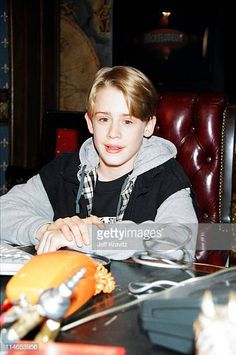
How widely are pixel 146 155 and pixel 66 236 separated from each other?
55 centimetres

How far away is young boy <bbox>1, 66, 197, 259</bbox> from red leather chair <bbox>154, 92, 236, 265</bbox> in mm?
228

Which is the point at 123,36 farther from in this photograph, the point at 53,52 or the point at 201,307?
the point at 201,307

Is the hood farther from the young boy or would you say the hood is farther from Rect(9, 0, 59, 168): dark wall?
Rect(9, 0, 59, 168): dark wall

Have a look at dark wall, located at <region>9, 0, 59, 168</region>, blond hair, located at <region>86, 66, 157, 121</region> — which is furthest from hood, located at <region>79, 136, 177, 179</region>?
dark wall, located at <region>9, 0, 59, 168</region>

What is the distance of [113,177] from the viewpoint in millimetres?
1674

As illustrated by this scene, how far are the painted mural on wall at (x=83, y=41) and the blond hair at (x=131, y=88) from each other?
331 centimetres

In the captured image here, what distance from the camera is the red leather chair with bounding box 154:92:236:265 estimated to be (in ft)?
6.06

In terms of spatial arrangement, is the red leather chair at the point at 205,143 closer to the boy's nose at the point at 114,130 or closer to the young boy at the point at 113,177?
the young boy at the point at 113,177

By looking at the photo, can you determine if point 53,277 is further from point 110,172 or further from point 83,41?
point 83,41

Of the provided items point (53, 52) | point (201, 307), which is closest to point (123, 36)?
point (53, 52)

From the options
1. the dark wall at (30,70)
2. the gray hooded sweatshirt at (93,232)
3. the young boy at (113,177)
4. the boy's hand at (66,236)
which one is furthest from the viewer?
the dark wall at (30,70)

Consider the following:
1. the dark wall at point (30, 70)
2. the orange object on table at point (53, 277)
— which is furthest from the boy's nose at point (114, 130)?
the dark wall at point (30, 70)

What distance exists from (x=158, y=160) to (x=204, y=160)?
335mm

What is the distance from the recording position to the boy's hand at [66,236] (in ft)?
3.79
